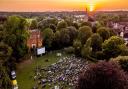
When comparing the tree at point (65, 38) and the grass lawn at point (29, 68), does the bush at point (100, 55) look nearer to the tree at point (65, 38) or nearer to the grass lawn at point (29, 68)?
the grass lawn at point (29, 68)

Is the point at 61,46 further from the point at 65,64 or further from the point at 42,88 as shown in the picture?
the point at 42,88

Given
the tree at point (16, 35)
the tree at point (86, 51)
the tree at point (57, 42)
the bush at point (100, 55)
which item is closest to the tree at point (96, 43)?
the tree at point (86, 51)

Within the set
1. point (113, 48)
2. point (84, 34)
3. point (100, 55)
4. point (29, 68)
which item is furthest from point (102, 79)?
point (84, 34)

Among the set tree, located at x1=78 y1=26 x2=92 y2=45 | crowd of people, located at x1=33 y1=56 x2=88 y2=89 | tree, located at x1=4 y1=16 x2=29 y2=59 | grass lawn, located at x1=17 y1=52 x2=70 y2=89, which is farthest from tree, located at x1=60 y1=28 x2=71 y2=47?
tree, located at x1=4 y1=16 x2=29 y2=59

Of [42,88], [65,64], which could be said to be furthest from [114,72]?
[65,64]

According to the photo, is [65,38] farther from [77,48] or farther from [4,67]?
[4,67]

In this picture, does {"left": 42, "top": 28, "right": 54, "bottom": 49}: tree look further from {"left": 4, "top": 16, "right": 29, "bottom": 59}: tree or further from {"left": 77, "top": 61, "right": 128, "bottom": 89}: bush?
{"left": 77, "top": 61, "right": 128, "bottom": 89}: bush
